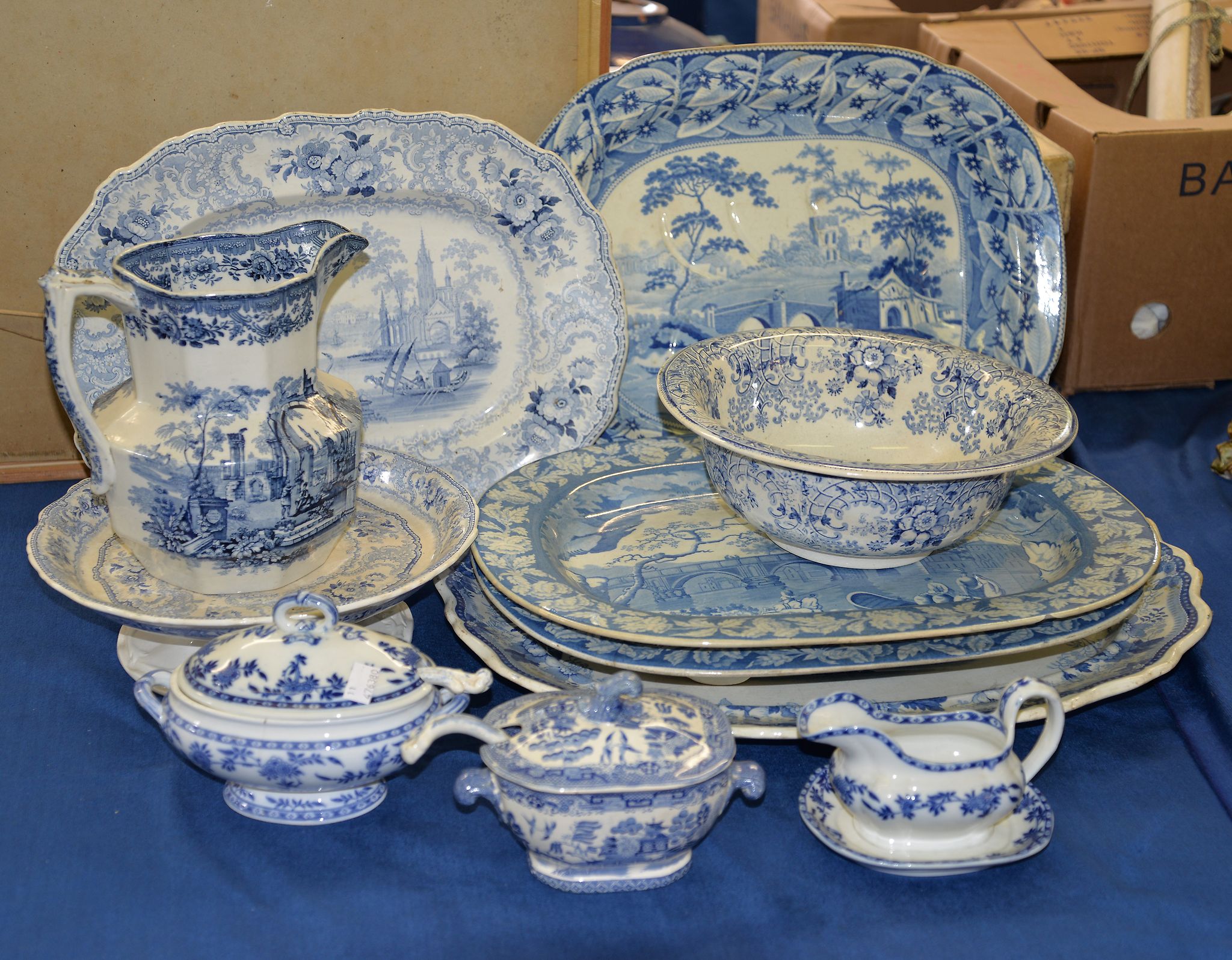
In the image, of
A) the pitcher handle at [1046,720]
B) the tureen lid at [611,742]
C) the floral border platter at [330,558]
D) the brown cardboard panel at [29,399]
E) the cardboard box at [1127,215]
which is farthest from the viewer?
the cardboard box at [1127,215]

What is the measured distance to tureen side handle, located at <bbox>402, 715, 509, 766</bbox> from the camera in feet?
3.76

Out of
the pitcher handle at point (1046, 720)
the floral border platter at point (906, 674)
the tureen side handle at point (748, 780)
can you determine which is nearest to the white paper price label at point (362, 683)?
the floral border platter at point (906, 674)

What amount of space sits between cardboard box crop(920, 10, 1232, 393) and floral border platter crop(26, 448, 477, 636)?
1.17 meters

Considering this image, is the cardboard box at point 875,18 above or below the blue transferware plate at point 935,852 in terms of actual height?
above

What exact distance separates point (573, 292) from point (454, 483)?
14.5 inches

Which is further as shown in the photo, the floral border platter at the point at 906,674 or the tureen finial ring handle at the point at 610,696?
the floral border platter at the point at 906,674

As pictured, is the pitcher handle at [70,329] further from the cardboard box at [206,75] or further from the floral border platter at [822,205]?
the floral border platter at [822,205]

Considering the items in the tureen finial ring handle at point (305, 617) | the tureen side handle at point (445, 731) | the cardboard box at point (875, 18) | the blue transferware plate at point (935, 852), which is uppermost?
the cardboard box at point (875, 18)

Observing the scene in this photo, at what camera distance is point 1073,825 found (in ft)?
4.25

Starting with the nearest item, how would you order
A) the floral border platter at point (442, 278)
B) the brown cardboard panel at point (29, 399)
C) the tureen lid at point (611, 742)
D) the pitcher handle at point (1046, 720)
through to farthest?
the tureen lid at point (611, 742), the pitcher handle at point (1046, 720), the floral border platter at point (442, 278), the brown cardboard panel at point (29, 399)

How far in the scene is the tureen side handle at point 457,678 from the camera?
119 cm

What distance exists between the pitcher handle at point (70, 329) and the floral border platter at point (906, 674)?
453 millimetres

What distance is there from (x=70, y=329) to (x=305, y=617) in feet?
1.27

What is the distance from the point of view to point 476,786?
3.80 feet
